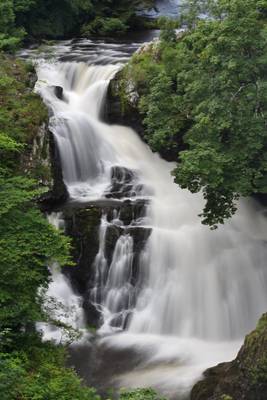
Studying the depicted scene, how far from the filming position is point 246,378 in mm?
10867

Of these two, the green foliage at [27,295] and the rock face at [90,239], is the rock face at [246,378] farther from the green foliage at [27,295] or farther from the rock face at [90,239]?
the rock face at [90,239]

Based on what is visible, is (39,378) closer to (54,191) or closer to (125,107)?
(54,191)

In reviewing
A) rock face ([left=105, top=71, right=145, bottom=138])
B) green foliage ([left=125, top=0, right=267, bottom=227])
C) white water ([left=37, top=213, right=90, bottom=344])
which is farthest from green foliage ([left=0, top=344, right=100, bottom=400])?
rock face ([left=105, top=71, right=145, bottom=138])

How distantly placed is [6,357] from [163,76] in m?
9.91

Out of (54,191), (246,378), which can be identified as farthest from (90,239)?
(246,378)

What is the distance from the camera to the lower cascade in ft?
46.3

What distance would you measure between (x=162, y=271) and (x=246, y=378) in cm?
570

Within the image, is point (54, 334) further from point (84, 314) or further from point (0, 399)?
point (0, 399)

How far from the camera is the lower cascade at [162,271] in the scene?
46.3 feet

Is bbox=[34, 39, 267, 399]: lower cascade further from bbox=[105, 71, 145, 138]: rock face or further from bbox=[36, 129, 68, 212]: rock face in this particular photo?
bbox=[105, 71, 145, 138]: rock face

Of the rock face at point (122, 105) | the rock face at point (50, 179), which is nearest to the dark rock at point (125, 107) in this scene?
the rock face at point (122, 105)

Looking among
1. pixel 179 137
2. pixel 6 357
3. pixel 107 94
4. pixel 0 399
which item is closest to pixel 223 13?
pixel 179 137

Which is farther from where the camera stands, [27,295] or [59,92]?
[59,92]

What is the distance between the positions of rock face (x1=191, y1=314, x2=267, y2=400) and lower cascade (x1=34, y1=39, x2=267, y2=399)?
27.5 inches
